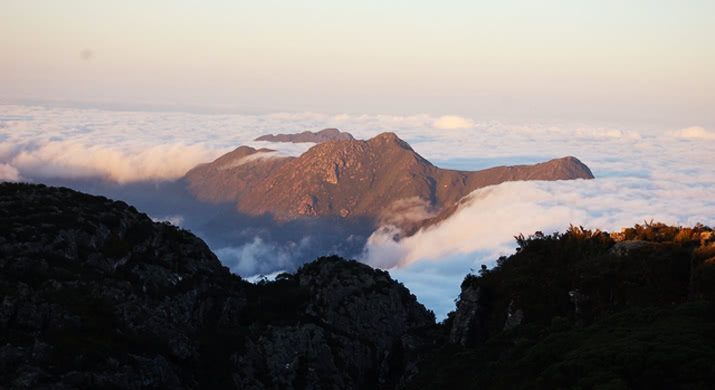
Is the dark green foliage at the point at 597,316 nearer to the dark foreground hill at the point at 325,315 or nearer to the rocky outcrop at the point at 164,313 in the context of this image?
A: the dark foreground hill at the point at 325,315

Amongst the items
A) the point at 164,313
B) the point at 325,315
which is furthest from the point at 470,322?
the point at 164,313

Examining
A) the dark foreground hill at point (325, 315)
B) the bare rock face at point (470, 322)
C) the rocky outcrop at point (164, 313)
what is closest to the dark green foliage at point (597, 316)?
the dark foreground hill at point (325, 315)

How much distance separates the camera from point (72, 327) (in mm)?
52281

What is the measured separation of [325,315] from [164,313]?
57.2ft

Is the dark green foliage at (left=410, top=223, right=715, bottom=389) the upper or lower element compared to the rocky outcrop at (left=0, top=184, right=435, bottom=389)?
upper

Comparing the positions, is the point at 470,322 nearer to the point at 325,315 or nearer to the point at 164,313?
the point at 325,315

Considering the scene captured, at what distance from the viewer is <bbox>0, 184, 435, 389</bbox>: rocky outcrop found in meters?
50.3

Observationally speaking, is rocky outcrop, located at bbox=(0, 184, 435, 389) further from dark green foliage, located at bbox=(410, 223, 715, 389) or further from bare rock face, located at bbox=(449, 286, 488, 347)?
dark green foliage, located at bbox=(410, 223, 715, 389)

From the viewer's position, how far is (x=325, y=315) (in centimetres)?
7575

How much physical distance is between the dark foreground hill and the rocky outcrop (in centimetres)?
15

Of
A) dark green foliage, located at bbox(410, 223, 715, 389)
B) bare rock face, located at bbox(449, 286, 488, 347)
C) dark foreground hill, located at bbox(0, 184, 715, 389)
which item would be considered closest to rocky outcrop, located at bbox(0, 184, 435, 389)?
dark foreground hill, located at bbox(0, 184, 715, 389)

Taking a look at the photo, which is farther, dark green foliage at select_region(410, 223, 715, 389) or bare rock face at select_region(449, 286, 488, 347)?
bare rock face at select_region(449, 286, 488, 347)

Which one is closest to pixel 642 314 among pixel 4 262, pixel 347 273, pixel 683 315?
pixel 683 315

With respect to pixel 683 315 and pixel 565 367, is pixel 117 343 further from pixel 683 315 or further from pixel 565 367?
pixel 683 315
